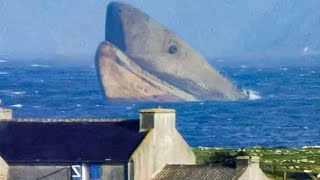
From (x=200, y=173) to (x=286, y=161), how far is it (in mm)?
23670

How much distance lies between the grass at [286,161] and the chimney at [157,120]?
8.03 meters

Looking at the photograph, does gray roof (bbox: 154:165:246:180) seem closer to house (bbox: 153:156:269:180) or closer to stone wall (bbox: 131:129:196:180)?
house (bbox: 153:156:269:180)

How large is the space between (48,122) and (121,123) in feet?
6.60

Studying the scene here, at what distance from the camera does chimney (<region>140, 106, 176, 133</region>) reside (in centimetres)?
4719

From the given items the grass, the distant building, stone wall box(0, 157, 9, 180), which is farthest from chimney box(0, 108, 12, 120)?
the grass

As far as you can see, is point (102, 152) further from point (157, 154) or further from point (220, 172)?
point (220, 172)

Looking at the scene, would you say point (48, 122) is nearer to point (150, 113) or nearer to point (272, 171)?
point (150, 113)

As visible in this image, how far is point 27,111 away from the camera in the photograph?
176m

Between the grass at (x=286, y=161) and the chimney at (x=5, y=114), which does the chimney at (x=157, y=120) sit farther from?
the grass at (x=286, y=161)

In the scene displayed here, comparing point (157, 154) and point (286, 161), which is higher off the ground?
point (286, 161)

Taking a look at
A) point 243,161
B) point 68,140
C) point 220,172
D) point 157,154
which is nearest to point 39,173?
point 68,140

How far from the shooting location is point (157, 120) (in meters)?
47.4

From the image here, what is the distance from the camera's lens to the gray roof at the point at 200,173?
1802 inches

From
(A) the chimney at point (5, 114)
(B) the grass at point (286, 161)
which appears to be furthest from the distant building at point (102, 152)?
(B) the grass at point (286, 161)
